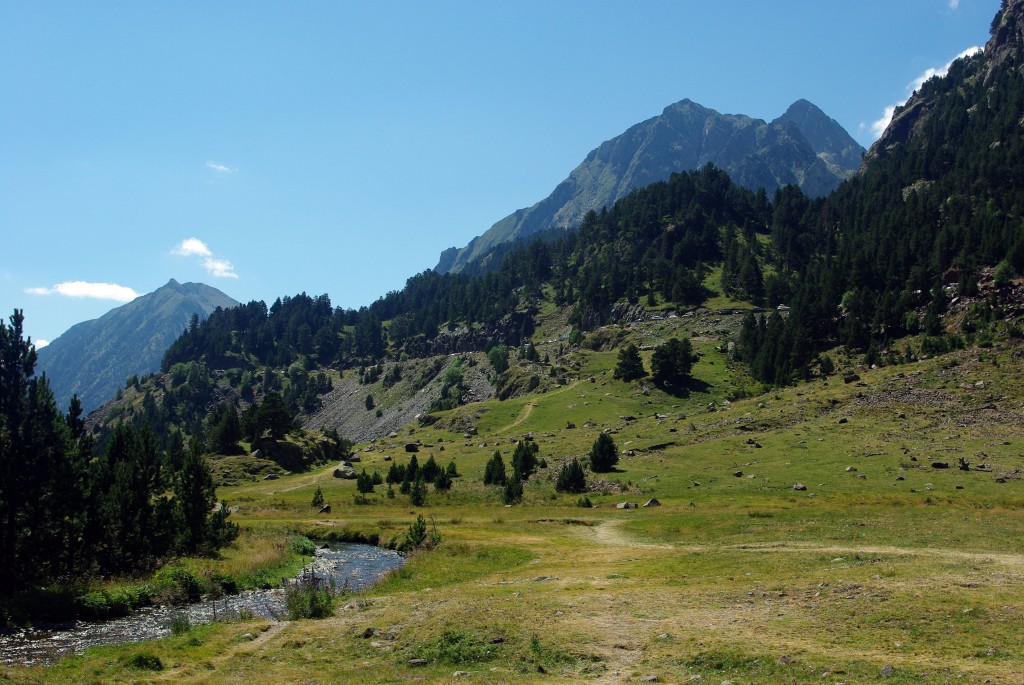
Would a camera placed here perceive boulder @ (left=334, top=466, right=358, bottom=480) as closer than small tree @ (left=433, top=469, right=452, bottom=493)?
No

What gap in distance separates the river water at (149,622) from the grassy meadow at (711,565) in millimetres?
2844

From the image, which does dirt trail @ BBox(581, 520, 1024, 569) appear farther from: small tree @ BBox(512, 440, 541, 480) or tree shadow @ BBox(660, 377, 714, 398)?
tree shadow @ BBox(660, 377, 714, 398)

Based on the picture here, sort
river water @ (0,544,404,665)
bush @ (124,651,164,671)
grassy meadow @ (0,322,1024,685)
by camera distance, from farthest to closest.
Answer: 1. river water @ (0,544,404,665)
2. bush @ (124,651,164,671)
3. grassy meadow @ (0,322,1024,685)

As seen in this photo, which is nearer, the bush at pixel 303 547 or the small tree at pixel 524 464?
the bush at pixel 303 547

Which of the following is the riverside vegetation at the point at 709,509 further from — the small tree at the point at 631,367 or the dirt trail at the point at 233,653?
the small tree at the point at 631,367

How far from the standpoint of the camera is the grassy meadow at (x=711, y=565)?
18234 mm

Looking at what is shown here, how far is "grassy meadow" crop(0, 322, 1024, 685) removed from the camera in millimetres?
18234

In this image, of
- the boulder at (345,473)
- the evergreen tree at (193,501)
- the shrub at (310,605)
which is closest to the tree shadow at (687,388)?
A: the boulder at (345,473)

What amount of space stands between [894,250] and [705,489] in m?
133

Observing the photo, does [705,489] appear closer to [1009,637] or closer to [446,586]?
[446,586]

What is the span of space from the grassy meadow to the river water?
2.84m

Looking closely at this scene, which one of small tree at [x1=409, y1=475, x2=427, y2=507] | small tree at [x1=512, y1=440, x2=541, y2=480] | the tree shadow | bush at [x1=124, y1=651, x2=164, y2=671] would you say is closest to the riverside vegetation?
bush at [x1=124, y1=651, x2=164, y2=671]

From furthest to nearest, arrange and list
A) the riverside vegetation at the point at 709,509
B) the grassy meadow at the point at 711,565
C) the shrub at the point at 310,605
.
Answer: the shrub at the point at 310,605, the riverside vegetation at the point at 709,509, the grassy meadow at the point at 711,565

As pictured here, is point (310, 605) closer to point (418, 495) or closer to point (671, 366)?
point (418, 495)
